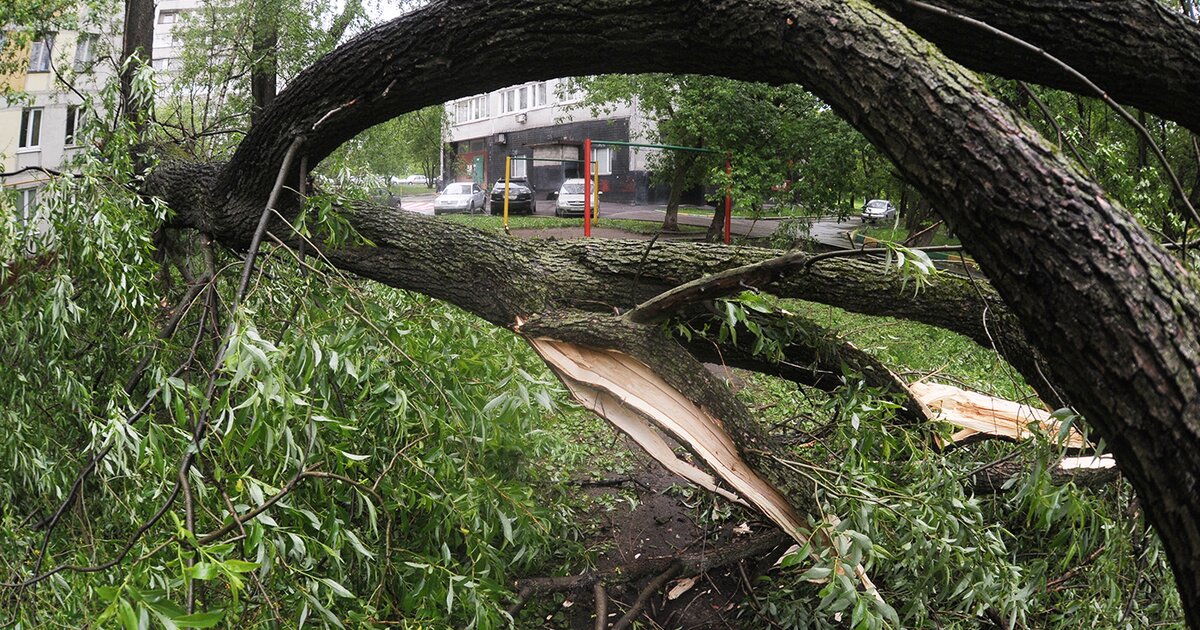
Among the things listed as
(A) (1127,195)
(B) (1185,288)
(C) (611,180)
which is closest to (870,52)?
(B) (1185,288)

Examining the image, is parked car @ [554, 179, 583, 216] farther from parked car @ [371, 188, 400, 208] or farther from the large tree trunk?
the large tree trunk

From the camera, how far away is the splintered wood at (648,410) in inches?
116

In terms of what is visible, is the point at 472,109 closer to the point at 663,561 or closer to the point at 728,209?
the point at 728,209

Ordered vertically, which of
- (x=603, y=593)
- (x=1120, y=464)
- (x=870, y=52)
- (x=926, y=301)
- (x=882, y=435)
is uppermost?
(x=870, y=52)

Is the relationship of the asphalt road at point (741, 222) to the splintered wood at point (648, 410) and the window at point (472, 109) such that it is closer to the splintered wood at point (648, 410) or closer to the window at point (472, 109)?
the splintered wood at point (648, 410)

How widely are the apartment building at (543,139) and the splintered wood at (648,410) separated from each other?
27.4 ft

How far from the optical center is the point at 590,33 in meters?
2.52

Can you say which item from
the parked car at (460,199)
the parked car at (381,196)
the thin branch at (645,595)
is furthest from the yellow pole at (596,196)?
the thin branch at (645,595)

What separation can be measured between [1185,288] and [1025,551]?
225 centimetres

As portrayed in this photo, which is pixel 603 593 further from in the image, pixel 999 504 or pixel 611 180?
pixel 611 180

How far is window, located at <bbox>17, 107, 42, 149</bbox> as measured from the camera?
1907cm

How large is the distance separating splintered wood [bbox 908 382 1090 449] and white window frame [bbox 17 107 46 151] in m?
20.6

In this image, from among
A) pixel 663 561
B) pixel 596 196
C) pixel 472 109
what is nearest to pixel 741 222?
pixel 596 196

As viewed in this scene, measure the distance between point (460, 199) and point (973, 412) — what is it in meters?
16.4
